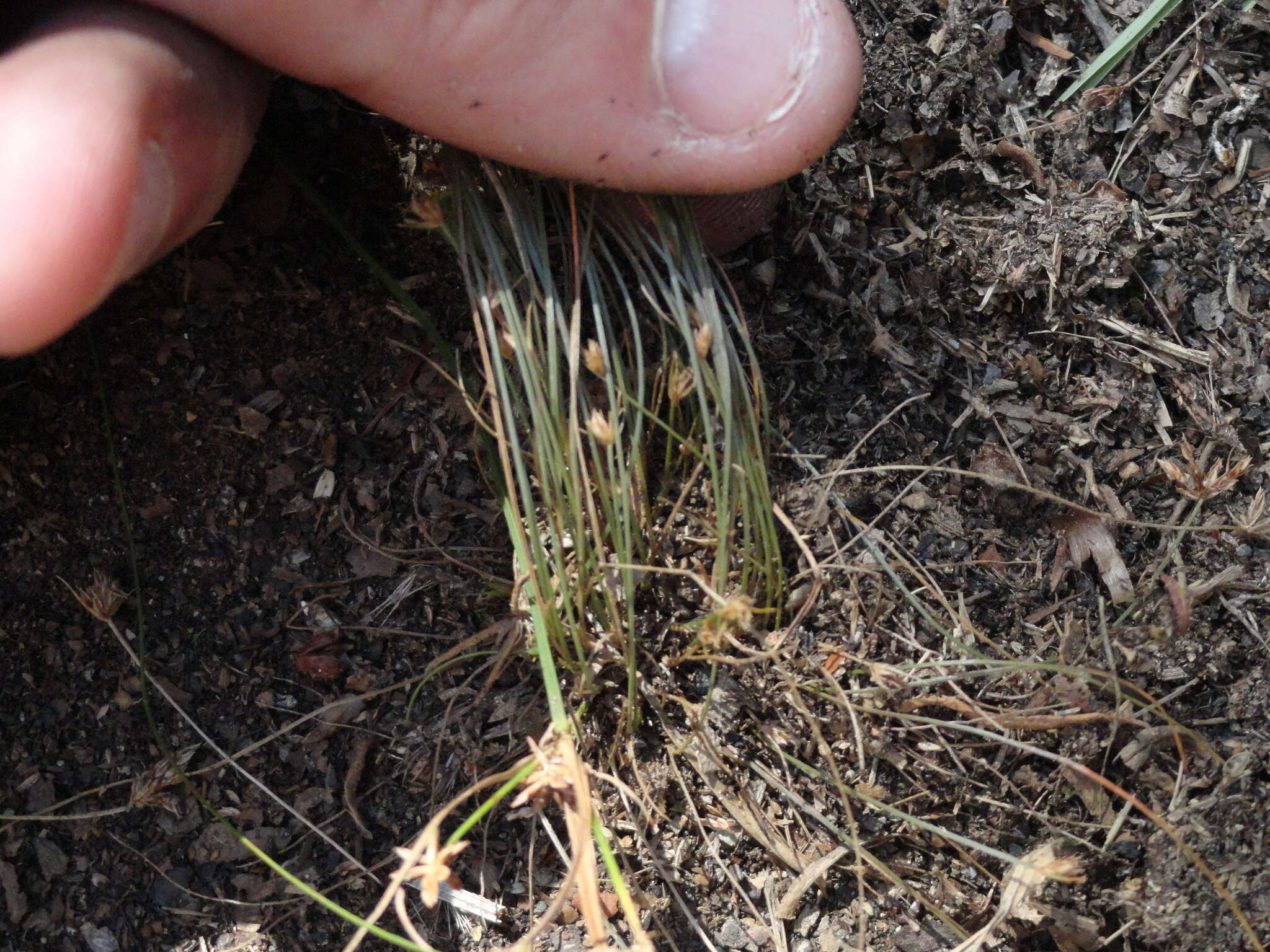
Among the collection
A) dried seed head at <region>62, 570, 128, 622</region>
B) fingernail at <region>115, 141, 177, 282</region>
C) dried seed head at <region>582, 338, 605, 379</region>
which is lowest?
dried seed head at <region>62, 570, 128, 622</region>

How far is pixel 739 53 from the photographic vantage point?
108cm

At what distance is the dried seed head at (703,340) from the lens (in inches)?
42.1

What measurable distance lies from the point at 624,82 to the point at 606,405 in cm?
39

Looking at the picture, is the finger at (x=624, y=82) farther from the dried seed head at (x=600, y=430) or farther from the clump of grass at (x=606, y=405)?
the dried seed head at (x=600, y=430)

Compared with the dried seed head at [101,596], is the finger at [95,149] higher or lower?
higher

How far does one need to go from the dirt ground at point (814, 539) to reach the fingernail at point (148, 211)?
0.28 m

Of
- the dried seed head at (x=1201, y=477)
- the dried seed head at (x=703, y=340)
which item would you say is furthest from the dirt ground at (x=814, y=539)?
the dried seed head at (x=703, y=340)

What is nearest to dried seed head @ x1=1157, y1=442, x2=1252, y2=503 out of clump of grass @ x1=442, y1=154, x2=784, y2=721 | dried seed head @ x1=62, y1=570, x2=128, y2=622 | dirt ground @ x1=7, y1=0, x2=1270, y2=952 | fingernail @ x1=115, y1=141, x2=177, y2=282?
dirt ground @ x1=7, y1=0, x2=1270, y2=952

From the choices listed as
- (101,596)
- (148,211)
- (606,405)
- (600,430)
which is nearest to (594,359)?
(600,430)

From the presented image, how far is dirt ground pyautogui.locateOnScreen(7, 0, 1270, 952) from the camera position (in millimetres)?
1187

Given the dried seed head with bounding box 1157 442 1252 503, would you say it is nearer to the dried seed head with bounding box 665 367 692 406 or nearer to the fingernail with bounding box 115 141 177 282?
the dried seed head with bounding box 665 367 692 406

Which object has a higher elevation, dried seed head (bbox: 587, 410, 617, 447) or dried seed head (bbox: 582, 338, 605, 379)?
dried seed head (bbox: 582, 338, 605, 379)

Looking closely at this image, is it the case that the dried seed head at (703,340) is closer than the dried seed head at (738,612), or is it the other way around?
the dried seed head at (738,612)

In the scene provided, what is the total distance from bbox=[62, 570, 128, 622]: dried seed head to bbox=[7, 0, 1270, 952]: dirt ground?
0.02 meters
